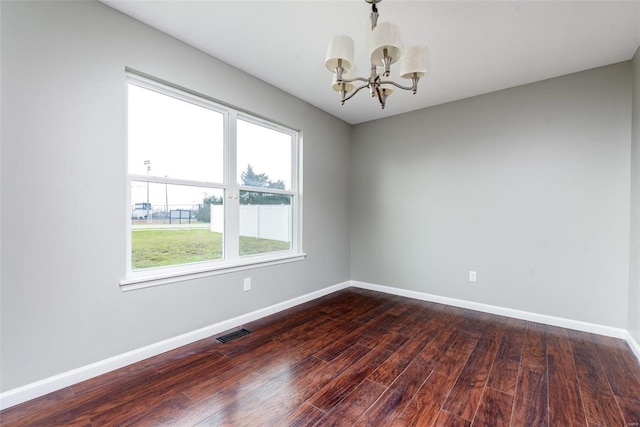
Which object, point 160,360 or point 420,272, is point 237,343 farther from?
point 420,272

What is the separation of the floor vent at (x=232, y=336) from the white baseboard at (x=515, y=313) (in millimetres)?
2146

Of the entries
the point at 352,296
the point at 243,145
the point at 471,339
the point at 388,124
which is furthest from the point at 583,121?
the point at 243,145

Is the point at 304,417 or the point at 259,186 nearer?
the point at 304,417

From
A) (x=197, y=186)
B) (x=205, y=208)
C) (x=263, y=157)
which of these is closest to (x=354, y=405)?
(x=205, y=208)

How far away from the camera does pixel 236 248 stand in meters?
2.84

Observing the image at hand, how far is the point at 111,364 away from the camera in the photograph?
1951 millimetres

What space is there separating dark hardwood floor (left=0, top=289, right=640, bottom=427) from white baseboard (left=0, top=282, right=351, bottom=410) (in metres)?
0.05

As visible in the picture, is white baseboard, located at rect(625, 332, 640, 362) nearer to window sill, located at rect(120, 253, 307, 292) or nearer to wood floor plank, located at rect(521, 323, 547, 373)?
wood floor plank, located at rect(521, 323, 547, 373)

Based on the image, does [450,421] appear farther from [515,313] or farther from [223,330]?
[515,313]

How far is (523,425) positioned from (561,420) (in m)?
0.25

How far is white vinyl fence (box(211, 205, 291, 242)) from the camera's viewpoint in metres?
2.75

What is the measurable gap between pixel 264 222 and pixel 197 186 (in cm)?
91

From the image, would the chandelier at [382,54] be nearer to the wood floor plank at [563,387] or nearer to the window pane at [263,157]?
the window pane at [263,157]

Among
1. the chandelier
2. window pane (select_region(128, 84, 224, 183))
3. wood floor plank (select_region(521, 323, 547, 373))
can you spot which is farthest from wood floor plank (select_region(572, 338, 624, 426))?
window pane (select_region(128, 84, 224, 183))
